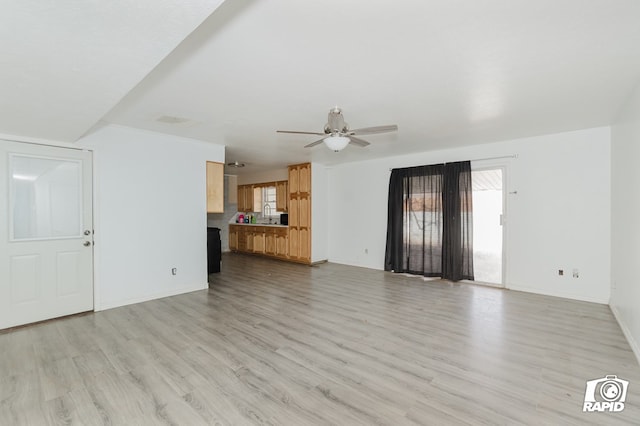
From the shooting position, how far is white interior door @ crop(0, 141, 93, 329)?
131 inches

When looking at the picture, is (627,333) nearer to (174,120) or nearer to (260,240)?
(174,120)

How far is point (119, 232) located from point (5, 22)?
10.6ft

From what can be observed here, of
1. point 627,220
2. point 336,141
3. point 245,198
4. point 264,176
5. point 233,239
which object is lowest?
point 233,239

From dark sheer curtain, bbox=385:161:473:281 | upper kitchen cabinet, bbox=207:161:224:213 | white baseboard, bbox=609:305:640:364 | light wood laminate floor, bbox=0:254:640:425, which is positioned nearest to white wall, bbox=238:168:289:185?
upper kitchen cabinet, bbox=207:161:224:213

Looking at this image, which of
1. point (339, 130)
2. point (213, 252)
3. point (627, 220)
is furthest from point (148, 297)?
point (627, 220)

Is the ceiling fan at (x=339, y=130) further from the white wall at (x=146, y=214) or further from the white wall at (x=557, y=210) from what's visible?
the white wall at (x=557, y=210)

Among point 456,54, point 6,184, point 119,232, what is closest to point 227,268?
point 119,232

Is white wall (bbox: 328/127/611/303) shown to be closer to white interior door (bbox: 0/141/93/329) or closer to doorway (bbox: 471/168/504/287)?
doorway (bbox: 471/168/504/287)

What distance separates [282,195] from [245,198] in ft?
6.51

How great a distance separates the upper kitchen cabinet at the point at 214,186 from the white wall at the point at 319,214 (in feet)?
8.02

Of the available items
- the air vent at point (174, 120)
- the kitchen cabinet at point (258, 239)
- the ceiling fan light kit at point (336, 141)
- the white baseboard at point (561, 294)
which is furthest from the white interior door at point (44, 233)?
the white baseboard at point (561, 294)

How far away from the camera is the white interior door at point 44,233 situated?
11.0 feet

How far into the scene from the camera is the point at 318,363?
8.40 ft

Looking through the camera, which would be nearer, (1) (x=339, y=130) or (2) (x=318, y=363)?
(2) (x=318, y=363)
